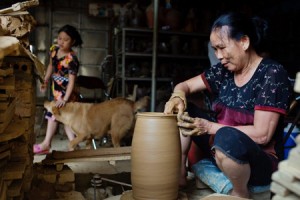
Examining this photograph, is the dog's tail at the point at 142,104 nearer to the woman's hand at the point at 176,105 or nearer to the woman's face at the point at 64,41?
the woman's face at the point at 64,41

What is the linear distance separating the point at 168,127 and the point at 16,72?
41.7 inches

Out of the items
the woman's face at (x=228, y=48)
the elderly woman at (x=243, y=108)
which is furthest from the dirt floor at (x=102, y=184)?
the woman's face at (x=228, y=48)

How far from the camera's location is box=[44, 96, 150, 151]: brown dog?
13.2 ft

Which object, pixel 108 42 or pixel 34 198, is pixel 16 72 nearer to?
pixel 34 198

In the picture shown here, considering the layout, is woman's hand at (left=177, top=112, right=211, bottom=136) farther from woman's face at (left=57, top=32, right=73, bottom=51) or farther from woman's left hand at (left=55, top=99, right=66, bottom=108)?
woman's face at (left=57, top=32, right=73, bottom=51)

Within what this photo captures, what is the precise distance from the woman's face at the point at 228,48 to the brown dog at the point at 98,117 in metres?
1.91

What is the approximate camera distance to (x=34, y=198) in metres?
2.12

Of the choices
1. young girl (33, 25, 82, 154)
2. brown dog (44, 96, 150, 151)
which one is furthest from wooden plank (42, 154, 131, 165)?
young girl (33, 25, 82, 154)

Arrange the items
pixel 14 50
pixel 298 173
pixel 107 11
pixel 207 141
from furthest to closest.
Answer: pixel 107 11
pixel 207 141
pixel 14 50
pixel 298 173

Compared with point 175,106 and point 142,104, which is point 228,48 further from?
point 142,104

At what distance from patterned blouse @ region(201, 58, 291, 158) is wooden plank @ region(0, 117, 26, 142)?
1.36 m

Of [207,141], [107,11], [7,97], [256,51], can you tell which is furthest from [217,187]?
[107,11]

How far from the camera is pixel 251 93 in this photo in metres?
2.20

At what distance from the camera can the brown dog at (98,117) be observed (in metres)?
4.02
